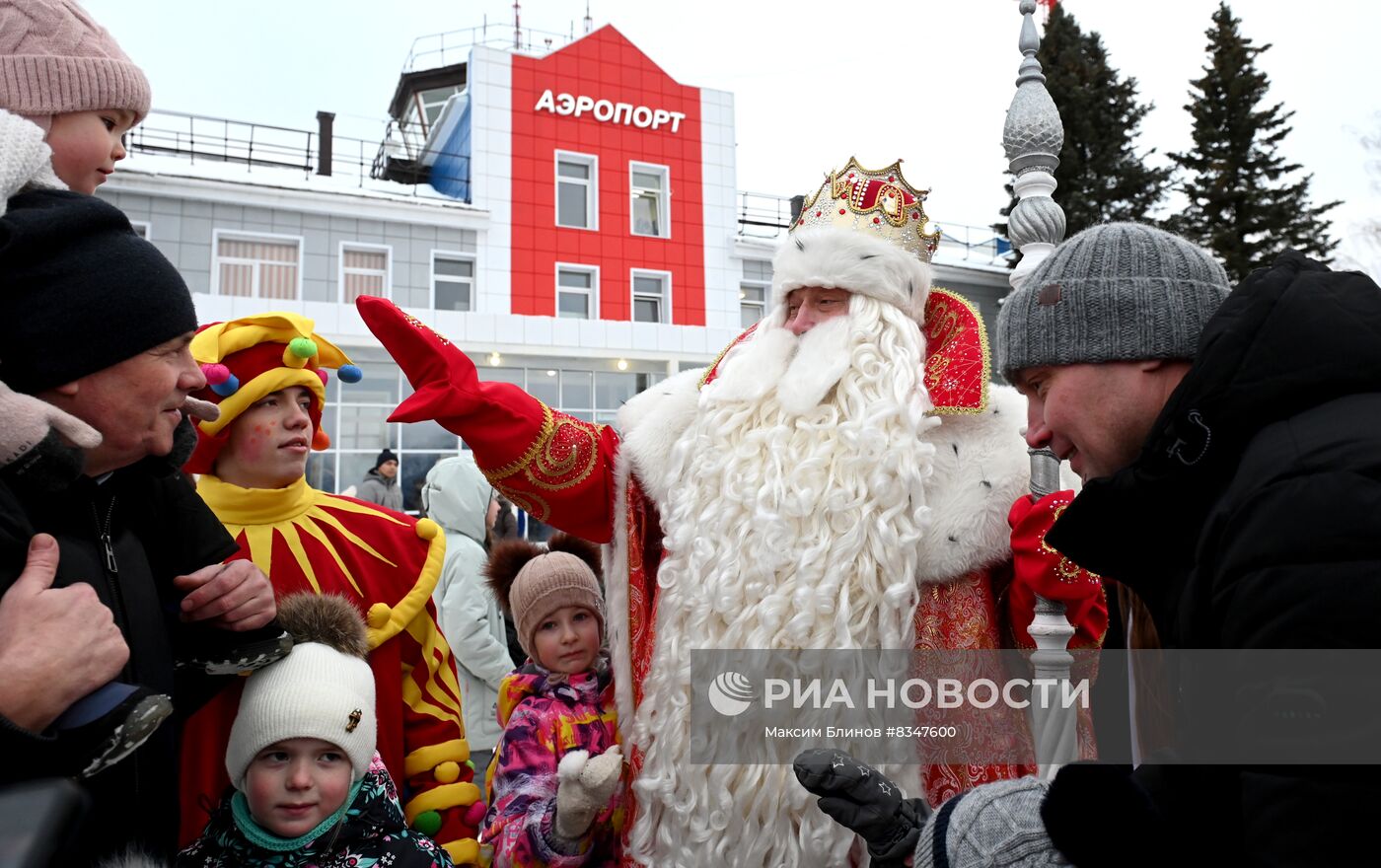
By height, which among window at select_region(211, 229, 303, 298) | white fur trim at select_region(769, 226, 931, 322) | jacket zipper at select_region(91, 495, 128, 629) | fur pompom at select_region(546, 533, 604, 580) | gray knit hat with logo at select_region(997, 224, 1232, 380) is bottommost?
fur pompom at select_region(546, 533, 604, 580)

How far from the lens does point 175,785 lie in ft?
5.42

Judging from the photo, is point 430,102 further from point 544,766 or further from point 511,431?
point 544,766

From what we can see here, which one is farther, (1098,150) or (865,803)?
(1098,150)

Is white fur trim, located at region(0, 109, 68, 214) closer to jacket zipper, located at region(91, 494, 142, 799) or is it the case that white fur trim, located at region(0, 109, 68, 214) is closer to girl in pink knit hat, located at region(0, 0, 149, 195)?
girl in pink knit hat, located at region(0, 0, 149, 195)

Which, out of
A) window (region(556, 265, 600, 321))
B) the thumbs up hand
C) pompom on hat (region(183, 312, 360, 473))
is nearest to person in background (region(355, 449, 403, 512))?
pompom on hat (region(183, 312, 360, 473))

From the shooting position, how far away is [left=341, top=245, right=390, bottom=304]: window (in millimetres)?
15297

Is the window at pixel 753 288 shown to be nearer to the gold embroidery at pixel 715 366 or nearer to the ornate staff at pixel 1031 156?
the ornate staff at pixel 1031 156

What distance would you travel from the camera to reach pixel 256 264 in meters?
14.8

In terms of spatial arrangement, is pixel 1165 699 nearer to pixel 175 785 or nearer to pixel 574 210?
pixel 175 785

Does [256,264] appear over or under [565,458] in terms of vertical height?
over

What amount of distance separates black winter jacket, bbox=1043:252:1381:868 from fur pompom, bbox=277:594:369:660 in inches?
60.0

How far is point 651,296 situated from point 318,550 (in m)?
15.6

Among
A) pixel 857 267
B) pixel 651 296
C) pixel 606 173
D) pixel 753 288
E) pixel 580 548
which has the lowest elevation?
pixel 580 548

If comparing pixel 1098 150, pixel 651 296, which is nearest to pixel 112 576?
pixel 651 296
